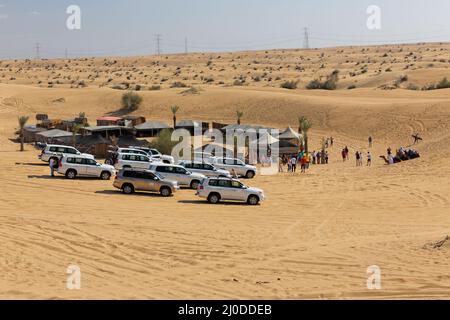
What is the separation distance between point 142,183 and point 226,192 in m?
4.07

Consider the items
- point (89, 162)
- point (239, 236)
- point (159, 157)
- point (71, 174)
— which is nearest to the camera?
point (239, 236)

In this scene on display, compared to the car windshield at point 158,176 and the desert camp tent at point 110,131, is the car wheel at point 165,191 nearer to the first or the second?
the car windshield at point 158,176

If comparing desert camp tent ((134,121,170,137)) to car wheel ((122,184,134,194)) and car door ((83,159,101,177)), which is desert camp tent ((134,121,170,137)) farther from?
car wheel ((122,184,134,194))

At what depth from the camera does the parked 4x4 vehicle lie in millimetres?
28938

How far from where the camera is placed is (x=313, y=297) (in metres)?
13.8

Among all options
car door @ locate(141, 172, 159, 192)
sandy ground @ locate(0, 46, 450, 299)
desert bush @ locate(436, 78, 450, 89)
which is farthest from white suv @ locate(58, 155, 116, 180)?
desert bush @ locate(436, 78, 450, 89)

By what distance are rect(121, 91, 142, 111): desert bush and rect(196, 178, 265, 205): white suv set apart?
4200cm

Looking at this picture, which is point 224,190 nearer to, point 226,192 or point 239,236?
point 226,192

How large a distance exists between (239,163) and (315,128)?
20591 mm

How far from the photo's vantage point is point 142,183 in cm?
2902

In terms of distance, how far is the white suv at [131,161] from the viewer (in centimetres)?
3516

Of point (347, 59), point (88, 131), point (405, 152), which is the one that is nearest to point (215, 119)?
point (88, 131)

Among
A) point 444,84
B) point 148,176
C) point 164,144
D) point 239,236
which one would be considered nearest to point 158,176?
point 148,176

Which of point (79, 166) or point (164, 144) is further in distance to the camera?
point (164, 144)
